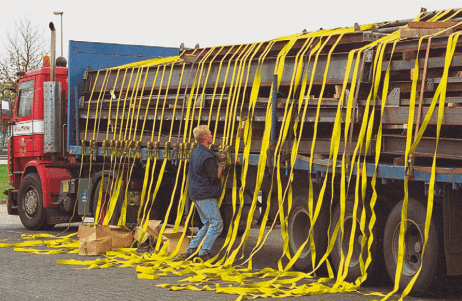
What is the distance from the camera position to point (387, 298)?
7.81 metres

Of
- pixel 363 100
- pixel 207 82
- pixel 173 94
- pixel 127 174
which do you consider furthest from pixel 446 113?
pixel 127 174

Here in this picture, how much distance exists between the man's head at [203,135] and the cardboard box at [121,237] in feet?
8.02

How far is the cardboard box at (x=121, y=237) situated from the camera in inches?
471

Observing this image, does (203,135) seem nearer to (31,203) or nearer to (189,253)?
(189,253)

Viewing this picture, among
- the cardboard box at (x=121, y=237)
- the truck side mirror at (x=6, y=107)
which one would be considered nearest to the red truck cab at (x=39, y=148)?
the truck side mirror at (x=6, y=107)

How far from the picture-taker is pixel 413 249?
324 inches

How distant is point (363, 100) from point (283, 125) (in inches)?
50.4

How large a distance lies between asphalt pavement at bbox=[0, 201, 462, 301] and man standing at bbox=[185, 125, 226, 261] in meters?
0.74

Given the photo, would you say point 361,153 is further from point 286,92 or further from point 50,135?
point 50,135

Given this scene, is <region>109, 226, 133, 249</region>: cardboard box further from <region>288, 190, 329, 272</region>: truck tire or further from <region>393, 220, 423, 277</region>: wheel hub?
<region>393, 220, 423, 277</region>: wheel hub

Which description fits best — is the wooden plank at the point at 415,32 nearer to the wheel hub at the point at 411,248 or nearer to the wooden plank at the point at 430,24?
the wooden plank at the point at 430,24

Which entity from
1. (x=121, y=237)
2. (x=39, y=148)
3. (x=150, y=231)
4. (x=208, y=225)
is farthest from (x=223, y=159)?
(x=39, y=148)

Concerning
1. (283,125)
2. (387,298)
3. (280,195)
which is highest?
(283,125)

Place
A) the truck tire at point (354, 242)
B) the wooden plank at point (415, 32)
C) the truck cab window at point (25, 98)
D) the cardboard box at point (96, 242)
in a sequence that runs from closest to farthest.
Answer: the wooden plank at point (415, 32), the truck tire at point (354, 242), the cardboard box at point (96, 242), the truck cab window at point (25, 98)
